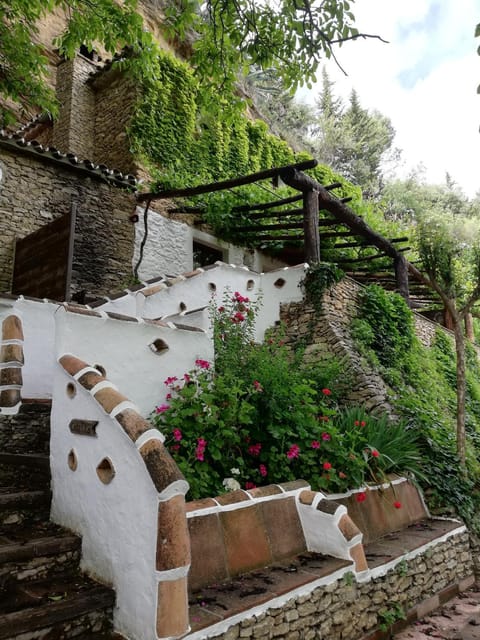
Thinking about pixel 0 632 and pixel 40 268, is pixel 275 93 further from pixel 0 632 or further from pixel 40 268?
pixel 0 632

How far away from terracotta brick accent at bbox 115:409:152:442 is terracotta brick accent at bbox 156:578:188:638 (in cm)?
71

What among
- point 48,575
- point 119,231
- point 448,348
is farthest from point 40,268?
point 448,348

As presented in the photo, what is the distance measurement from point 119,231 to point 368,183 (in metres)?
19.7

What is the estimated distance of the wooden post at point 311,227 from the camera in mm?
7059

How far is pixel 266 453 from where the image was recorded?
365 centimetres

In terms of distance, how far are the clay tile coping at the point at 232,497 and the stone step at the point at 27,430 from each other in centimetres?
155

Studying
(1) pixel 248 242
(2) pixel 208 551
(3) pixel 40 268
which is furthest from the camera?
(1) pixel 248 242

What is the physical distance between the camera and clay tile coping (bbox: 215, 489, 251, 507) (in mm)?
2959

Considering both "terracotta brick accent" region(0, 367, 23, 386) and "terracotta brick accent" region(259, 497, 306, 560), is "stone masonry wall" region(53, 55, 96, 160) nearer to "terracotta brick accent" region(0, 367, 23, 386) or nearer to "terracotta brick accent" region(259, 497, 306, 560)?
"terracotta brick accent" region(0, 367, 23, 386)

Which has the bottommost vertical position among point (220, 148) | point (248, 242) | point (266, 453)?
point (266, 453)

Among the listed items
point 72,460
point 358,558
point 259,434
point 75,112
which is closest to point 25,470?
point 72,460

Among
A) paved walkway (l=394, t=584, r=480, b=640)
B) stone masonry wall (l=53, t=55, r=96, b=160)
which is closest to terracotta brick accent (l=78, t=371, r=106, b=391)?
paved walkway (l=394, t=584, r=480, b=640)

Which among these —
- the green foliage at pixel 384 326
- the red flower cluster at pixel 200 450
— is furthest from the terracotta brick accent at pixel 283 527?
the green foliage at pixel 384 326

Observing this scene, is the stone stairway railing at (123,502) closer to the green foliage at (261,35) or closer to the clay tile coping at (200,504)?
the clay tile coping at (200,504)
